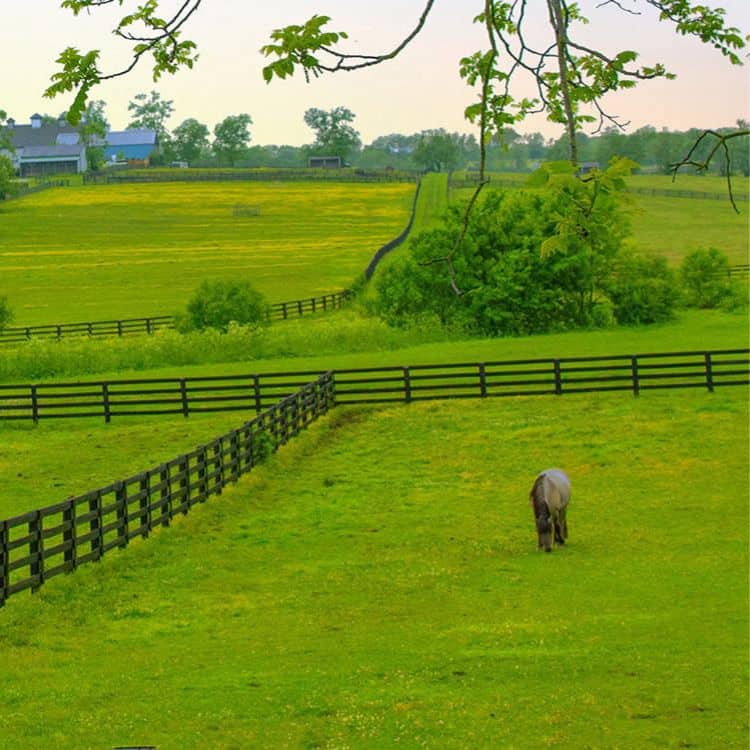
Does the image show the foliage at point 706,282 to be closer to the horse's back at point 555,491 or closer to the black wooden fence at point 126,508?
the black wooden fence at point 126,508

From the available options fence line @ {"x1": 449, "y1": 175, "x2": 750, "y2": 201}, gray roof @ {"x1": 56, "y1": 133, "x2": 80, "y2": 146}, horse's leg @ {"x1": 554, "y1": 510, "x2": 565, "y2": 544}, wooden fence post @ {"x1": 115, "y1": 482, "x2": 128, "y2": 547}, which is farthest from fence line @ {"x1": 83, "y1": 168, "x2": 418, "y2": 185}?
horse's leg @ {"x1": 554, "y1": 510, "x2": 565, "y2": 544}

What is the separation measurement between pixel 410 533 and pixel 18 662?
8481mm

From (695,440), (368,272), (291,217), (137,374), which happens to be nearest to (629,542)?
(695,440)

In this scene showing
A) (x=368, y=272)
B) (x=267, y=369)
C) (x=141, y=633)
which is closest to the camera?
(x=141, y=633)

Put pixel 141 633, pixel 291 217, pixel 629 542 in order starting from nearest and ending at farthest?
1. pixel 141 633
2. pixel 629 542
3. pixel 291 217

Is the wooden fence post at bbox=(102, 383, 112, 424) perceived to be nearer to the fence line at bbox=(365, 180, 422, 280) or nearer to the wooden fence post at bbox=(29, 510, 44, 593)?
the wooden fence post at bbox=(29, 510, 44, 593)

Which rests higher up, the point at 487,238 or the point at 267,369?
the point at 487,238

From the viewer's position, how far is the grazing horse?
19594mm

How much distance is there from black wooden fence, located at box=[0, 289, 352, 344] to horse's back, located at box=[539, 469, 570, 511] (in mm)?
41248

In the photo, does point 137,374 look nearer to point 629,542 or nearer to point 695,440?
point 695,440

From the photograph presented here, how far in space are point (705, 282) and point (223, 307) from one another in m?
23.2

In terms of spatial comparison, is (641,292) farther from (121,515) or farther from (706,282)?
(121,515)

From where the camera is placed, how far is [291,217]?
130 m

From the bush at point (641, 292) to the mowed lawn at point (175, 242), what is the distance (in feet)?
90.0
